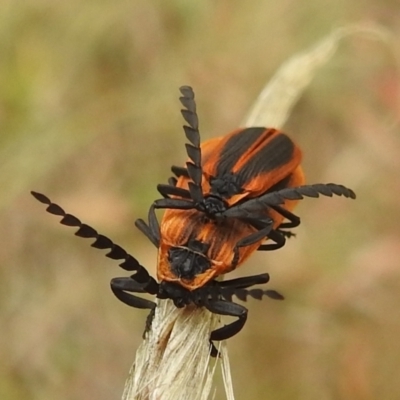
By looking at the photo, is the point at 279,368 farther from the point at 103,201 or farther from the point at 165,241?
the point at 165,241

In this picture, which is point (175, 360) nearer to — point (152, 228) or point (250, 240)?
point (250, 240)

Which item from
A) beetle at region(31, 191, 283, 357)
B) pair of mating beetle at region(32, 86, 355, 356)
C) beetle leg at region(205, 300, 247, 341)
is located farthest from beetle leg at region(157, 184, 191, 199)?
beetle leg at region(205, 300, 247, 341)

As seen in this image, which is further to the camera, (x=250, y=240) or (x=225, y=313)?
(x=250, y=240)

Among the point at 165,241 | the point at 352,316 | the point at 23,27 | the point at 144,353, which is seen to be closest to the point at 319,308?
the point at 352,316

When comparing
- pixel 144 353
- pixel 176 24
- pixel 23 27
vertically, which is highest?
pixel 176 24

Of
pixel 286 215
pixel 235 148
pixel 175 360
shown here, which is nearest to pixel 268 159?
pixel 235 148

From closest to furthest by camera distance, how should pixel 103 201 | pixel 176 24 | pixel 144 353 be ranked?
pixel 144 353
pixel 103 201
pixel 176 24

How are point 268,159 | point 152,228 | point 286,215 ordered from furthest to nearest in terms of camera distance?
point 268,159 → point 286,215 → point 152,228
